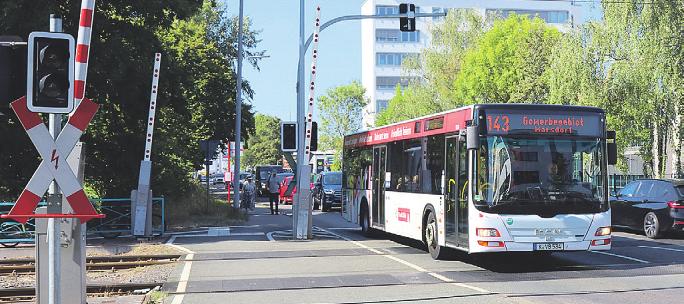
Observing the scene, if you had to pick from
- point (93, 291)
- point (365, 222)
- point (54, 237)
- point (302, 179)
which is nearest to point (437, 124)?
point (302, 179)

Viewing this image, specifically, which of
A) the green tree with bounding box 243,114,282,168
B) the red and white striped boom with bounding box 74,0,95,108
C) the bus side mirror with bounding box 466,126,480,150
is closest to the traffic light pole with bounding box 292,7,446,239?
the bus side mirror with bounding box 466,126,480,150

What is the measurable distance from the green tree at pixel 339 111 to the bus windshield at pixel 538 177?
234 feet

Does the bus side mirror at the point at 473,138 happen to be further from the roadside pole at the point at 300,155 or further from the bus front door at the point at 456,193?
the roadside pole at the point at 300,155

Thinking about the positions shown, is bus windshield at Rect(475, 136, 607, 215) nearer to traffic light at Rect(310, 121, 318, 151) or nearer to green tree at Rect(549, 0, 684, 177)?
traffic light at Rect(310, 121, 318, 151)

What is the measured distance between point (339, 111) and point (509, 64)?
37.8m

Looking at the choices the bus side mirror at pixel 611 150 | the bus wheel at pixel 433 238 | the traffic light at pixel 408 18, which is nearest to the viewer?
the bus side mirror at pixel 611 150

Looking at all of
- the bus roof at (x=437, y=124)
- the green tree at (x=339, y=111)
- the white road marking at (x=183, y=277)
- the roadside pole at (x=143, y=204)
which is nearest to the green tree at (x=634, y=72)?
the bus roof at (x=437, y=124)

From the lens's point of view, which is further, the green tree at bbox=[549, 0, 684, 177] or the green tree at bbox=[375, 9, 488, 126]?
the green tree at bbox=[375, 9, 488, 126]

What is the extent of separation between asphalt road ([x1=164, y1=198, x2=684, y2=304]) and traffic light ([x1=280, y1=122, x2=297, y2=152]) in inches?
114

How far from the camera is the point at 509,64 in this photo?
162 ft

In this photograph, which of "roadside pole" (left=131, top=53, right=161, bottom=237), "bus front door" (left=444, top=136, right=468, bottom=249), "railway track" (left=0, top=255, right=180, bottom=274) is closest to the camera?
"bus front door" (left=444, top=136, right=468, bottom=249)

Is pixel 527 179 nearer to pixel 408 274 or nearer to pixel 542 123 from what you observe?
pixel 542 123

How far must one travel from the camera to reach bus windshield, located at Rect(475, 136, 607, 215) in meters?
12.2

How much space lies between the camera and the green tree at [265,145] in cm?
12131
